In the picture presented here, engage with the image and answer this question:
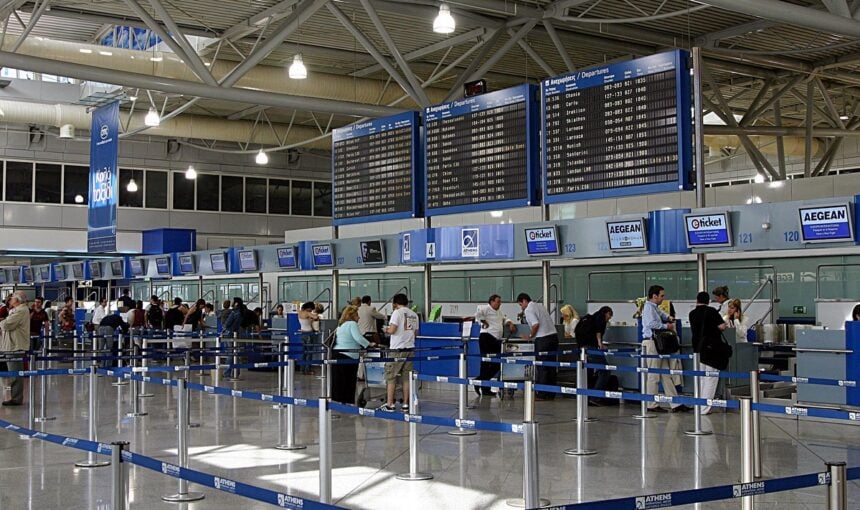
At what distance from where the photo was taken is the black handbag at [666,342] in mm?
13461

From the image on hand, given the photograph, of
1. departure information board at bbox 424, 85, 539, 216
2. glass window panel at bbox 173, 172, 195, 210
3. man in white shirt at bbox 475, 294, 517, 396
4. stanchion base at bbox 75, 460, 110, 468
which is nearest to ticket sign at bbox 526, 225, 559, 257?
departure information board at bbox 424, 85, 539, 216

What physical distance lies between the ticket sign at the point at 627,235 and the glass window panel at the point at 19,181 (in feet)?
88.1

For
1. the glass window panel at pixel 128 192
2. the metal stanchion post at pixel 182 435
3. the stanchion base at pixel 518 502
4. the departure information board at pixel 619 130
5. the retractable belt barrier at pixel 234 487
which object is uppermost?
the glass window panel at pixel 128 192

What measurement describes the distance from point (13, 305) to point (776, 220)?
1139cm

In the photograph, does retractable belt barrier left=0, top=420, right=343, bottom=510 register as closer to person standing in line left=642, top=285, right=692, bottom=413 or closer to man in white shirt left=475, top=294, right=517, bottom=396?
person standing in line left=642, top=285, right=692, bottom=413

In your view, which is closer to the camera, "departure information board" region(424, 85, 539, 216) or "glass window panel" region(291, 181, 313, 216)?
"departure information board" region(424, 85, 539, 216)

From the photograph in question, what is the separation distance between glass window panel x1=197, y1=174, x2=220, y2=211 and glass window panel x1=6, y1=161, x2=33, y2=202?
6.21 m

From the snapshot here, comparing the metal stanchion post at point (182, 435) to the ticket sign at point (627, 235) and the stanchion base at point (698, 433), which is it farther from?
the ticket sign at point (627, 235)

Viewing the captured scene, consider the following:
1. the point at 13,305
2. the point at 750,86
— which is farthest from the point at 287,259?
the point at 750,86

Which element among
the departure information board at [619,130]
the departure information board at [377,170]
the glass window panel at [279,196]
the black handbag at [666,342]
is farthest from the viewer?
the glass window panel at [279,196]

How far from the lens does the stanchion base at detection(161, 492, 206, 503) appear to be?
Result: 7543 millimetres

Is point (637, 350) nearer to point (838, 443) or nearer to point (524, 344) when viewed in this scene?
point (524, 344)

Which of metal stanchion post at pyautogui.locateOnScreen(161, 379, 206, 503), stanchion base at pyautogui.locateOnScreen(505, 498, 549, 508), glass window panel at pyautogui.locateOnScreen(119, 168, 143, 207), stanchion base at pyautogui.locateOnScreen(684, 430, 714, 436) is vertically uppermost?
glass window panel at pyautogui.locateOnScreen(119, 168, 143, 207)

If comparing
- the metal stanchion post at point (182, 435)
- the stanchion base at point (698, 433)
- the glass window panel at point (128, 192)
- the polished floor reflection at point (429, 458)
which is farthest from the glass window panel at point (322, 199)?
the metal stanchion post at point (182, 435)
